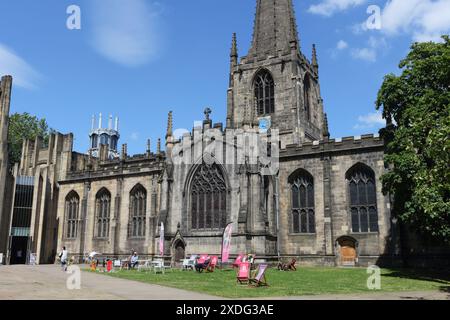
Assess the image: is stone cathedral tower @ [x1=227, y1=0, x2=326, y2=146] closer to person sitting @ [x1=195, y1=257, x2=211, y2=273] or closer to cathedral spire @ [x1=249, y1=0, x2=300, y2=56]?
cathedral spire @ [x1=249, y1=0, x2=300, y2=56]

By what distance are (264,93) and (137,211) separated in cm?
1917

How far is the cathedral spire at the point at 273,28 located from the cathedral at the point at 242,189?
136 millimetres

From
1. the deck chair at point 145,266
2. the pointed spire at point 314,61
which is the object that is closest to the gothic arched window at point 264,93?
the pointed spire at point 314,61

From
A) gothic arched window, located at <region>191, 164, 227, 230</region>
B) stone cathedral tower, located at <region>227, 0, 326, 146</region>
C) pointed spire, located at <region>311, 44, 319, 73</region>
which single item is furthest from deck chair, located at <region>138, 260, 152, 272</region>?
pointed spire, located at <region>311, 44, 319, 73</region>

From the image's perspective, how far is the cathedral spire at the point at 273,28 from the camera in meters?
48.3

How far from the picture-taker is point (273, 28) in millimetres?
49438

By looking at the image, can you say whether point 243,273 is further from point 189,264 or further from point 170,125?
point 170,125

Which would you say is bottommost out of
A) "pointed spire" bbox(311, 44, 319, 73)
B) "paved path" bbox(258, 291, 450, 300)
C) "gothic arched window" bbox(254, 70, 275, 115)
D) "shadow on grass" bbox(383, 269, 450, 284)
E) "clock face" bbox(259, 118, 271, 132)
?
"paved path" bbox(258, 291, 450, 300)

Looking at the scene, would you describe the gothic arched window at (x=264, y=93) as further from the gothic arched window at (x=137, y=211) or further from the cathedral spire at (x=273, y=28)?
the gothic arched window at (x=137, y=211)

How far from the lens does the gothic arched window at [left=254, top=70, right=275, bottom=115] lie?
4628cm

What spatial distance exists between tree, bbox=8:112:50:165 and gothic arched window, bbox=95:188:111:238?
22741 mm
